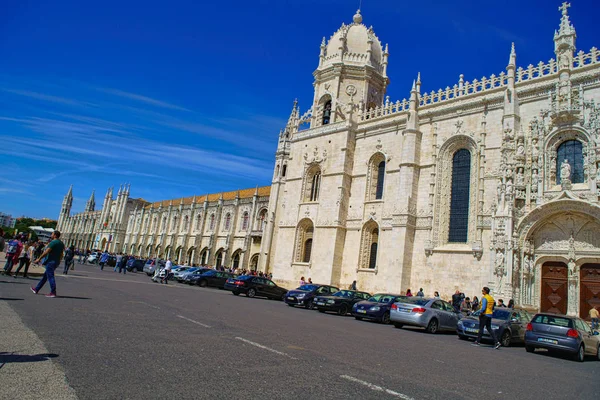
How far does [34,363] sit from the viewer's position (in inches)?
188

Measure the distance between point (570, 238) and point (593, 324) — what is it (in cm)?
458

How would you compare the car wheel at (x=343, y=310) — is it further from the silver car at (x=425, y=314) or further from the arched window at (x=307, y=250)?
the arched window at (x=307, y=250)

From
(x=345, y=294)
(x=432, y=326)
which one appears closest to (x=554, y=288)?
(x=432, y=326)

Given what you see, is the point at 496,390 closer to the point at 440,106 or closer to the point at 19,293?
the point at 19,293

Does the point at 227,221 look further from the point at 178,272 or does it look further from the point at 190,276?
the point at 190,276

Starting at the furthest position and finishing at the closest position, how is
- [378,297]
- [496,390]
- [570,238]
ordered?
[570,238] → [378,297] → [496,390]

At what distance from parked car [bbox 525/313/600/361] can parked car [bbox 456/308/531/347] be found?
77cm

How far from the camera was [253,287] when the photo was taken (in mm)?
22688

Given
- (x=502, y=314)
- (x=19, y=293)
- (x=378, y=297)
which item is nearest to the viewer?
(x=19, y=293)

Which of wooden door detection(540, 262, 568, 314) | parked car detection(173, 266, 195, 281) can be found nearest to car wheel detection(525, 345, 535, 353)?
wooden door detection(540, 262, 568, 314)

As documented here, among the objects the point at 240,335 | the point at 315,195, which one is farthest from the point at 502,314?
the point at 315,195

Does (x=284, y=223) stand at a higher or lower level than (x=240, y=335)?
higher

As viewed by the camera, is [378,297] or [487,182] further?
[487,182]

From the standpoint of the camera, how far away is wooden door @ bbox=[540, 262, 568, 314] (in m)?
19.5
